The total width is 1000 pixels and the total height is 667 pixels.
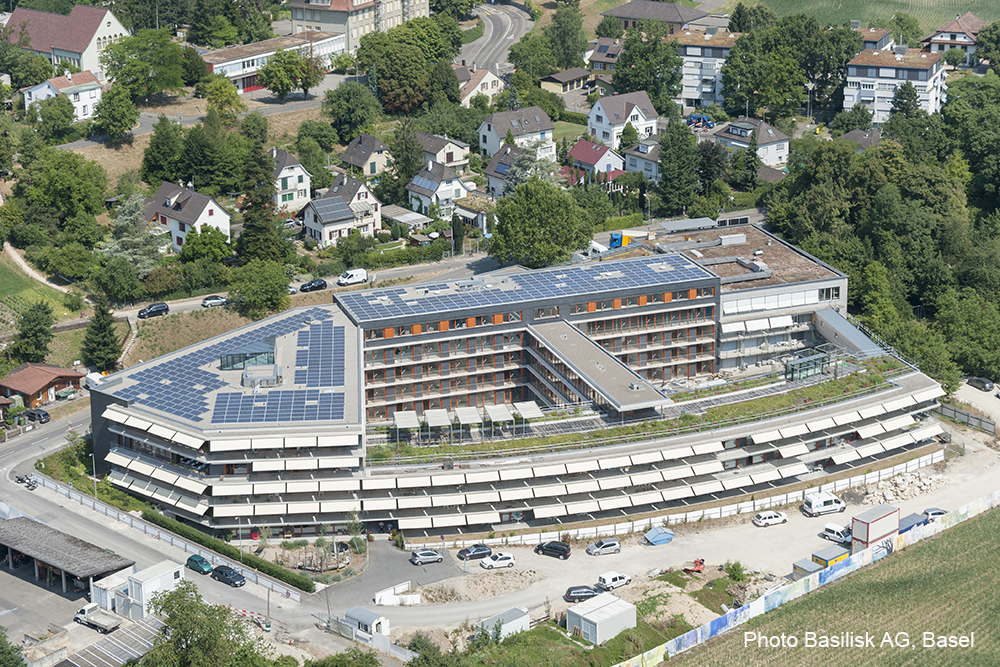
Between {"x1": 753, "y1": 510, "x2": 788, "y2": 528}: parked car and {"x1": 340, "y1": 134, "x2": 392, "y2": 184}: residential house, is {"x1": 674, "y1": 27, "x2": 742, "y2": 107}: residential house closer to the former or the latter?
{"x1": 340, "y1": 134, "x2": 392, "y2": 184}: residential house

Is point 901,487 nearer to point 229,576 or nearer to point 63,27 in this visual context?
point 229,576

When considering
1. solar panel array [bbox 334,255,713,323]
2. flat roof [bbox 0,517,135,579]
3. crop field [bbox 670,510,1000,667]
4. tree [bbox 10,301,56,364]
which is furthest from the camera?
tree [bbox 10,301,56,364]

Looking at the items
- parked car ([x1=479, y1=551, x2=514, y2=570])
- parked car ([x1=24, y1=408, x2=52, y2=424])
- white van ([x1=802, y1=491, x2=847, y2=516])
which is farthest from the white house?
parked car ([x1=479, y1=551, x2=514, y2=570])

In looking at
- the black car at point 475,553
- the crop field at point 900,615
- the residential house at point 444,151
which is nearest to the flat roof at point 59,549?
the black car at point 475,553

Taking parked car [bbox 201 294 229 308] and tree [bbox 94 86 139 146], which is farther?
tree [bbox 94 86 139 146]

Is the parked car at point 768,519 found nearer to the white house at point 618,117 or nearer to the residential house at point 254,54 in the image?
the white house at point 618,117

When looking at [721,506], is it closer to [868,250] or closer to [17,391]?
[868,250]

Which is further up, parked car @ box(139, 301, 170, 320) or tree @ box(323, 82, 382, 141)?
tree @ box(323, 82, 382, 141)

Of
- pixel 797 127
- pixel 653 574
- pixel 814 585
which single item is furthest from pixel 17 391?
pixel 797 127
